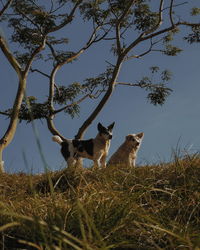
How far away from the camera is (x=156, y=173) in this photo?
5230 mm

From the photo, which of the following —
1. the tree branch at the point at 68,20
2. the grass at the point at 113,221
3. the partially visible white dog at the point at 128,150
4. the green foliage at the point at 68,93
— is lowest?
the grass at the point at 113,221

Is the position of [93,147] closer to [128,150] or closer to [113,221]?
[128,150]

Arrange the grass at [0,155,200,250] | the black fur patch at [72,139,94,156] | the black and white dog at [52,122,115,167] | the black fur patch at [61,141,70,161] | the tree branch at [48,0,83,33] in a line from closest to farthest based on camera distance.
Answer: the grass at [0,155,200,250] < the black and white dog at [52,122,115,167] < the black fur patch at [72,139,94,156] < the black fur patch at [61,141,70,161] < the tree branch at [48,0,83,33]

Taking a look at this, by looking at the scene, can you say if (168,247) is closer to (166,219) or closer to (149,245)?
(149,245)

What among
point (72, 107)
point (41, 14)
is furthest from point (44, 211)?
point (72, 107)

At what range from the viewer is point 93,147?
12328 mm

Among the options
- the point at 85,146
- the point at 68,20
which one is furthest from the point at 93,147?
the point at 68,20

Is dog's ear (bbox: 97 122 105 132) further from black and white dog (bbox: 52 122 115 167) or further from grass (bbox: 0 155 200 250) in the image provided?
grass (bbox: 0 155 200 250)

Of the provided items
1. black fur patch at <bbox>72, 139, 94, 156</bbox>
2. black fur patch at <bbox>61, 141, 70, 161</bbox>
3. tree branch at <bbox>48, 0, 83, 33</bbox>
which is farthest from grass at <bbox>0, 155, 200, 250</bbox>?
tree branch at <bbox>48, 0, 83, 33</bbox>

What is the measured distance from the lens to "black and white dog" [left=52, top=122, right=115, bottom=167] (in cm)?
1204

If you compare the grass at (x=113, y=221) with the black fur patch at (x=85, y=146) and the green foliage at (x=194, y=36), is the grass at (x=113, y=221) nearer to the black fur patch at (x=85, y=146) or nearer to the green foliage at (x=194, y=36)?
the black fur patch at (x=85, y=146)

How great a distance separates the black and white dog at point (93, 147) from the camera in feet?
39.5

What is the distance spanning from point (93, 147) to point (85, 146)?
0.40m

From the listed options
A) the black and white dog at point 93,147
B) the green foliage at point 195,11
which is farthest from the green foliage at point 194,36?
the black and white dog at point 93,147
